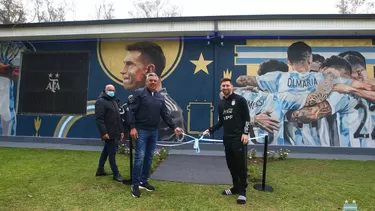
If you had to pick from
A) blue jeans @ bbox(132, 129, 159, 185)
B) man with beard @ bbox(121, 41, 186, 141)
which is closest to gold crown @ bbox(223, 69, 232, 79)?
man with beard @ bbox(121, 41, 186, 141)

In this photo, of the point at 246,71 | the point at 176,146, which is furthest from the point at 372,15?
the point at 176,146

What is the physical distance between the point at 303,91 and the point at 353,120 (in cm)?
166

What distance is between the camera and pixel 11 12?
15.5m

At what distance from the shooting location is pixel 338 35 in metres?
8.00

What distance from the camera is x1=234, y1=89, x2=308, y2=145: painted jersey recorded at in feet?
26.4

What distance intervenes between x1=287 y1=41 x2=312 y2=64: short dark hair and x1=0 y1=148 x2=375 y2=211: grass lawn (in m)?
3.31

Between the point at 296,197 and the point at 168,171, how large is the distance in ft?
8.48

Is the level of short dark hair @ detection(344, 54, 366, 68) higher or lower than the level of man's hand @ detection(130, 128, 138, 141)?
higher

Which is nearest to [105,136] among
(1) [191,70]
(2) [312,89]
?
(1) [191,70]

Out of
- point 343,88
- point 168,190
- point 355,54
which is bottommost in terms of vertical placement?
point 168,190

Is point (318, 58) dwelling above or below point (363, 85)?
above

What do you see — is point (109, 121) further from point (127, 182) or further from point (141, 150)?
point (127, 182)

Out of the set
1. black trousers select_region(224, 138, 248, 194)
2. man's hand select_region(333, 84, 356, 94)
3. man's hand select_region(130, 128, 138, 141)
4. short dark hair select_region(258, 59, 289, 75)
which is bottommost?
black trousers select_region(224, 138, 248, 194)

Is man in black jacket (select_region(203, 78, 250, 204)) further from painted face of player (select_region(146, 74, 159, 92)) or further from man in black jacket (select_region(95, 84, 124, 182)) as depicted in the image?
man in black jacket (select_region(95, 84, 124, 182))
